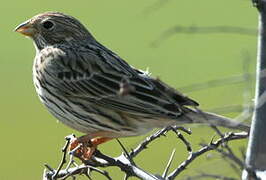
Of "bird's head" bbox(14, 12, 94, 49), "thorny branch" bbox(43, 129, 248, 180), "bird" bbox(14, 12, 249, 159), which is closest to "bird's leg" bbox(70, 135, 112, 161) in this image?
"bird" bbox(14, 12, 249, 159)

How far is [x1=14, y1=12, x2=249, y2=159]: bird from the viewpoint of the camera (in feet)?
17.0

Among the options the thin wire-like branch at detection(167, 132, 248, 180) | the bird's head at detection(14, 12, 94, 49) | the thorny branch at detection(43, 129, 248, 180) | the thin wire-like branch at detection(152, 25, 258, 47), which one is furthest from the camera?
the bird's head at detection(14, 12, 94, 49)

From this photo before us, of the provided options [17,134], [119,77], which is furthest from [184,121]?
[17,134]

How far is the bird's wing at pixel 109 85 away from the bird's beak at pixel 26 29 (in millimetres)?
313

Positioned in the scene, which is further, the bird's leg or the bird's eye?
the bird's eye

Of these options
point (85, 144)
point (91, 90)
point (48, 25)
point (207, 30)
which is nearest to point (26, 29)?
point (48, 25)

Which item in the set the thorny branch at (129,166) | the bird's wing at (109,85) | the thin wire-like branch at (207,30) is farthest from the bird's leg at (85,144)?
the thin wire-like branch at (207,30)

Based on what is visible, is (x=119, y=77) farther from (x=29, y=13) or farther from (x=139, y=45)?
(x=29, y=13)

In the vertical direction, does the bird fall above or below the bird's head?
below

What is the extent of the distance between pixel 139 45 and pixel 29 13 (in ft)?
8.22

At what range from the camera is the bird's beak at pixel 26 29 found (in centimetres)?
595

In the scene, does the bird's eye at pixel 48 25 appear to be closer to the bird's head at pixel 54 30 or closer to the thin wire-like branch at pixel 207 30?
the bird's head at pixel 54 30

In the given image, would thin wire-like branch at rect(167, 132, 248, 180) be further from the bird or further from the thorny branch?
the bird

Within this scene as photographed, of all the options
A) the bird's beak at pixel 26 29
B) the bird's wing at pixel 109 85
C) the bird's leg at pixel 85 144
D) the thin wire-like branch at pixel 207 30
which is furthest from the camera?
the bird's beak at pixel 26 29
